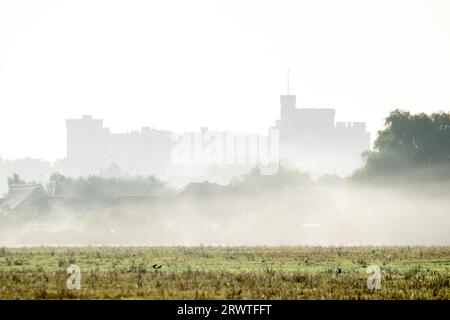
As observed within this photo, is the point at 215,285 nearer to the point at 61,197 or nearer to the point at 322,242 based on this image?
the point at 322,242

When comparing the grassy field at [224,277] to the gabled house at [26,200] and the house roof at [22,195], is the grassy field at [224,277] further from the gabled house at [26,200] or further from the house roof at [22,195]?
the house roof at [22,195]

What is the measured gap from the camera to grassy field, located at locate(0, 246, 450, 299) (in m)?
31.5

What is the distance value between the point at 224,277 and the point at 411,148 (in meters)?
84.0

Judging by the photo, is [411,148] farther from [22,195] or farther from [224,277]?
[224,277]

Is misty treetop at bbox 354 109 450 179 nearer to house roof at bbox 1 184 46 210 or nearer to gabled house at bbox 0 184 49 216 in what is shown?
gabled house at bbox 0 184 49 216

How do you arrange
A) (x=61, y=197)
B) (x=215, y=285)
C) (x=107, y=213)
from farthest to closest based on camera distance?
(x=61, y=197), (x=107, y=213), (x=215, y=285)

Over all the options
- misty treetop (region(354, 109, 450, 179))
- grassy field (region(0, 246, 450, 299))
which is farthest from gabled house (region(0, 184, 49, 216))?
grassy field (region(0, 246, 450, 299))

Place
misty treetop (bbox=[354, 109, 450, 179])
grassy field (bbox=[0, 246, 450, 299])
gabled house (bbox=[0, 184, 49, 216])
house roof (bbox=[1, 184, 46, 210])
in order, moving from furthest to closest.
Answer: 1. house roof (bbox=[1, 184, 46, 210])
2. gabled house (bbox=[0, 184, 49, 216])
3. misty treetop (bbox=[354, 109, 450, 179])
4. grassy field (bbox=[0, 246, 450, 299])

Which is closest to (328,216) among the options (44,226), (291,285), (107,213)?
(107,213)

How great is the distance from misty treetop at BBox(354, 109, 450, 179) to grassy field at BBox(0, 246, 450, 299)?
207 ft
